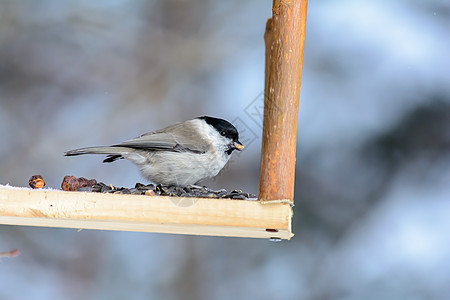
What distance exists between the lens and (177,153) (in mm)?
2020

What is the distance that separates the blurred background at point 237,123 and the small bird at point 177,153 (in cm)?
121

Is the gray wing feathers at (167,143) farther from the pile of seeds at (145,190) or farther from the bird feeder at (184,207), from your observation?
the bird feeder at (184,207)

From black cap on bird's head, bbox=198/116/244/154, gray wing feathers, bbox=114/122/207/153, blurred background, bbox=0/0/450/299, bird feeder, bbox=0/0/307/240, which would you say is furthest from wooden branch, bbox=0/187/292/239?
blurred background, bbox=0/0/450/299

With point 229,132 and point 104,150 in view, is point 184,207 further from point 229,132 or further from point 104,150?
point 229,132

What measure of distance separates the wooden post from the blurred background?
1629 millimetres

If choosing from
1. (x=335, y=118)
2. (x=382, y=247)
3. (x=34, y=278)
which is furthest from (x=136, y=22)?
(x=382, y=247)

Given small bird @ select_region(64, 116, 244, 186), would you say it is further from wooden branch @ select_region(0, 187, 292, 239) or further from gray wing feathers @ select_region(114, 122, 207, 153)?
wooden branch @ select_region(0, 187, 292, 239)

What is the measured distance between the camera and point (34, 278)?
134 inches

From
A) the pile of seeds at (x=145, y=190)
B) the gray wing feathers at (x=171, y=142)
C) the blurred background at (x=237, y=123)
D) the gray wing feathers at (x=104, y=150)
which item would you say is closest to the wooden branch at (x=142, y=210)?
the pile of seeds at (x=145, y=190)

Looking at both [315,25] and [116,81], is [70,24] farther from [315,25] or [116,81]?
[315,25]

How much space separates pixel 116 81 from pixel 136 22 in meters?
0.44

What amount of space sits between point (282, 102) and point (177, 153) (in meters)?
0.48

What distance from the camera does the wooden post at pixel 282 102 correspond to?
170cm

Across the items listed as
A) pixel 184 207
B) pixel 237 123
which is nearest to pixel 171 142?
pixel 184 207
